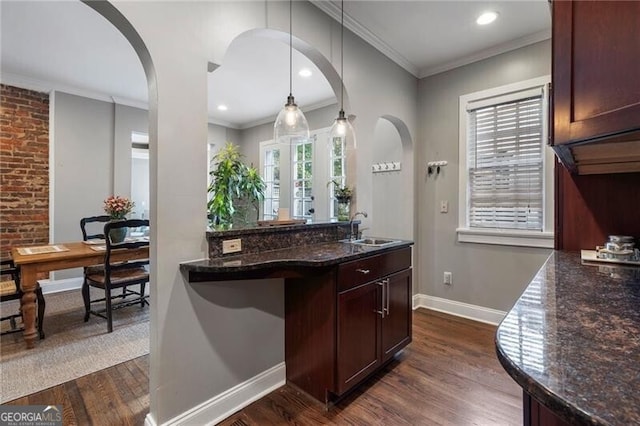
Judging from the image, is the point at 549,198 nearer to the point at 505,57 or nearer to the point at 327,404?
the point at 505,57

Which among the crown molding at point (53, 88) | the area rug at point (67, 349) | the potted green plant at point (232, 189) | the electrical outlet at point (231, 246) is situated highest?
the crown molding at point (53, 88)

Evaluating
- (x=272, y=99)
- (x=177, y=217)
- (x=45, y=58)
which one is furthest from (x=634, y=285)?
(x=45, y=58)

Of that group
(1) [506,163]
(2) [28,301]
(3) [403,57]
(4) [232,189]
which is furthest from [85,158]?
(1) [506,163]

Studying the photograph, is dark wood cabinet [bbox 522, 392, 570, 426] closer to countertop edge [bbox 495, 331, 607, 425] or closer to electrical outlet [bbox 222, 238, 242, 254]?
countertop edge [bbox 495, 331, 607, 425]

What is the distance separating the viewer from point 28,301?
8.61 ft

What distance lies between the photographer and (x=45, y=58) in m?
3.43

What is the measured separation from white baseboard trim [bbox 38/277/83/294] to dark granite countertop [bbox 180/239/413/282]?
3.94 m

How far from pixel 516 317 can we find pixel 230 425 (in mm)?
1684

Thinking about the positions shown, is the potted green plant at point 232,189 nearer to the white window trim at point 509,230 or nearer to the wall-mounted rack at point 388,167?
the wall-mounted rack at point 388,167

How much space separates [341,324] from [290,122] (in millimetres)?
1358

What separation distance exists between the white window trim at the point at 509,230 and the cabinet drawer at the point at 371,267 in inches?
47.7

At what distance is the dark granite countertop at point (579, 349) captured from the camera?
0.42 metres

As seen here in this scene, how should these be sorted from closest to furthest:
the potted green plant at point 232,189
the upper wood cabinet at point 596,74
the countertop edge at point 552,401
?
the countertop edge at point 552,401, the upper wood cabinet at point 596,74, the potted green plant at point 232,189

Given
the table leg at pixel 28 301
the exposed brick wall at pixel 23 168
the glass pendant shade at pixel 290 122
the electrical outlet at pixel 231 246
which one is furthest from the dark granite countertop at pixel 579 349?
the exposed brick wall at pixel 23 168
